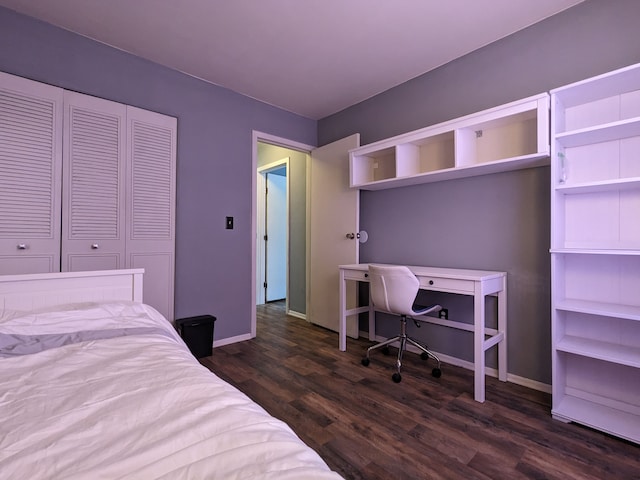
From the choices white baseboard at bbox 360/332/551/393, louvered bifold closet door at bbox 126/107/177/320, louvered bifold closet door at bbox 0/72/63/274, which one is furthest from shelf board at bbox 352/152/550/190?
louvered bifold closet door at bbox 0/72/63/274

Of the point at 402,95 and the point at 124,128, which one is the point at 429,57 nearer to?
the point at 402,95

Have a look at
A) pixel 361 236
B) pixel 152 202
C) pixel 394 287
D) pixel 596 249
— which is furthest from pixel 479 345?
pixel 152 202

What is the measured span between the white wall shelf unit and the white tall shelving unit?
13cm

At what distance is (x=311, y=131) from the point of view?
387 cm

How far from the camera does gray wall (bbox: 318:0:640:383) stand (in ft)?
6.44

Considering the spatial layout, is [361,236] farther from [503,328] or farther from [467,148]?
[503,328]

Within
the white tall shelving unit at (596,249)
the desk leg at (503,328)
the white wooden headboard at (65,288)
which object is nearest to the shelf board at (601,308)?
the white tall shelving unit at (596,249)

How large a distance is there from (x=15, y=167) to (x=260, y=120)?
206 cm

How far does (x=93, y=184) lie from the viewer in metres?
2.38

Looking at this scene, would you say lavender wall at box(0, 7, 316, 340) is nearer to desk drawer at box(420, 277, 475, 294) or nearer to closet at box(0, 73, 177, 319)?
closet at box(0, 73, 177, 319)

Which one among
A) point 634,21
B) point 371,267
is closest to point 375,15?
point 634,21

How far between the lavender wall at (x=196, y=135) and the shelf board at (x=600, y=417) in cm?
264

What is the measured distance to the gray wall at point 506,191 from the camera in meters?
1.96

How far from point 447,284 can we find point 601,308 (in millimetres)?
816
